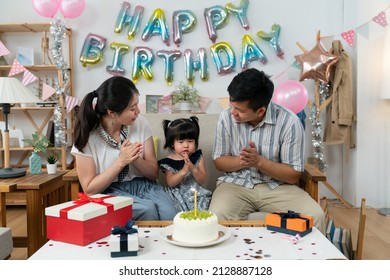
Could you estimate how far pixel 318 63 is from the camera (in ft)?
10.7

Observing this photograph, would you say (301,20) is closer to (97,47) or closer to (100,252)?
(97,47)

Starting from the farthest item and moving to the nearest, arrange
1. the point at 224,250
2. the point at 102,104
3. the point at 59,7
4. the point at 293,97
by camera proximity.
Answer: the point at 59,7
the point at 293,97
the point at 102,104
the point at 224,250

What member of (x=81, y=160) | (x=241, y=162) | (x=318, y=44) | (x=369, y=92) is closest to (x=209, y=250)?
(x=241, y=162)

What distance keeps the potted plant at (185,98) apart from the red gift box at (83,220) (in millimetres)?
1988

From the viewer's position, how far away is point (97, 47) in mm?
3715

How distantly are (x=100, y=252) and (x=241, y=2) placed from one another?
2.96 meters

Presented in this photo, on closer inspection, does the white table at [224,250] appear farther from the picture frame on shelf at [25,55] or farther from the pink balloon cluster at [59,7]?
the picture frame on shelf at [25,55]

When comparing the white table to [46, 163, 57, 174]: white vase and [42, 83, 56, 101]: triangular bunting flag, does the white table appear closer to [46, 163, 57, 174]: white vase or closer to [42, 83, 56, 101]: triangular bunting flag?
[46, 163, 57, 174]: white vase

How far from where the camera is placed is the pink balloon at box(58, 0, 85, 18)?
11.3 feet

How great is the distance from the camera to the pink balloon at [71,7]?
3447mm

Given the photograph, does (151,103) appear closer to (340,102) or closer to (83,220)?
(340,102)

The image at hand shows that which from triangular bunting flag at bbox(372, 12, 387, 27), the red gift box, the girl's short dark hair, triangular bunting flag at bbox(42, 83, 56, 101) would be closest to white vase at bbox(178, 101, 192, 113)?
triangular bunting flag at bbox(42, 83, 56, 101)

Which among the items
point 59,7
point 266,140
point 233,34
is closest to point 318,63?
point 233,34

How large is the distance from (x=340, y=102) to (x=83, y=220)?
270cm
